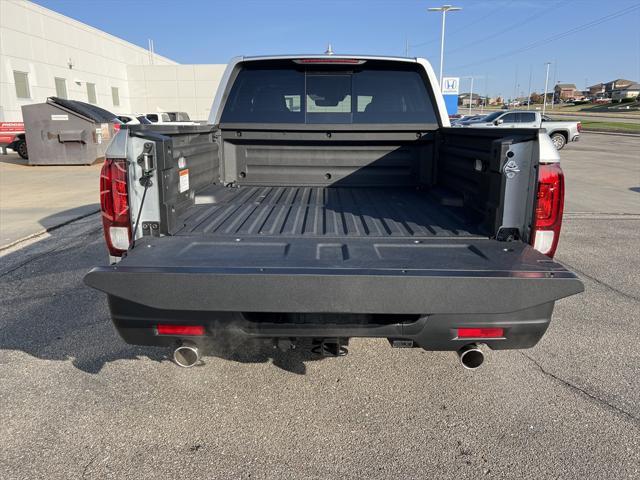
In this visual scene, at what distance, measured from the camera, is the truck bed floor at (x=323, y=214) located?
2848 mm

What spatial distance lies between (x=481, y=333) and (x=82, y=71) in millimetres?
35161

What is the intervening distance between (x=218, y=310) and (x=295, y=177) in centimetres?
239

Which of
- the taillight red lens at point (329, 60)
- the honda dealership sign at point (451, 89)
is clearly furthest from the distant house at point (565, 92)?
the taillight red lens at point (329, 60)

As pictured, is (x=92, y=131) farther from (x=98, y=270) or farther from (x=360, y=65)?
(x=98, y=270)

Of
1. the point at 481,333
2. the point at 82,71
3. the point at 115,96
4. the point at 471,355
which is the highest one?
the point at 82,71

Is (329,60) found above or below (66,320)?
above

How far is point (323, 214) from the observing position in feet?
10.9

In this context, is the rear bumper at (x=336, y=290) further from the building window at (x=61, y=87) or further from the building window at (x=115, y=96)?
the building window at (x=115, y=96)

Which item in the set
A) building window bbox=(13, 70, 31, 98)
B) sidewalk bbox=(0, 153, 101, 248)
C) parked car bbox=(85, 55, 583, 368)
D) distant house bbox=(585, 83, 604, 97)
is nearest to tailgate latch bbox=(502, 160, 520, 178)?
parked car bbox=(85, 55, 583, 368)

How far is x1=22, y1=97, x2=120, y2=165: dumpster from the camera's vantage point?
1526cm

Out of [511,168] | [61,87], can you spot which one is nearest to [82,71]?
[61,87]

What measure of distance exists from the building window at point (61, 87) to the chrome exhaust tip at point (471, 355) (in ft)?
103

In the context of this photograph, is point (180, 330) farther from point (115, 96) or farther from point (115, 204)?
point (115, 96)

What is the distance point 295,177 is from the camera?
432cm
